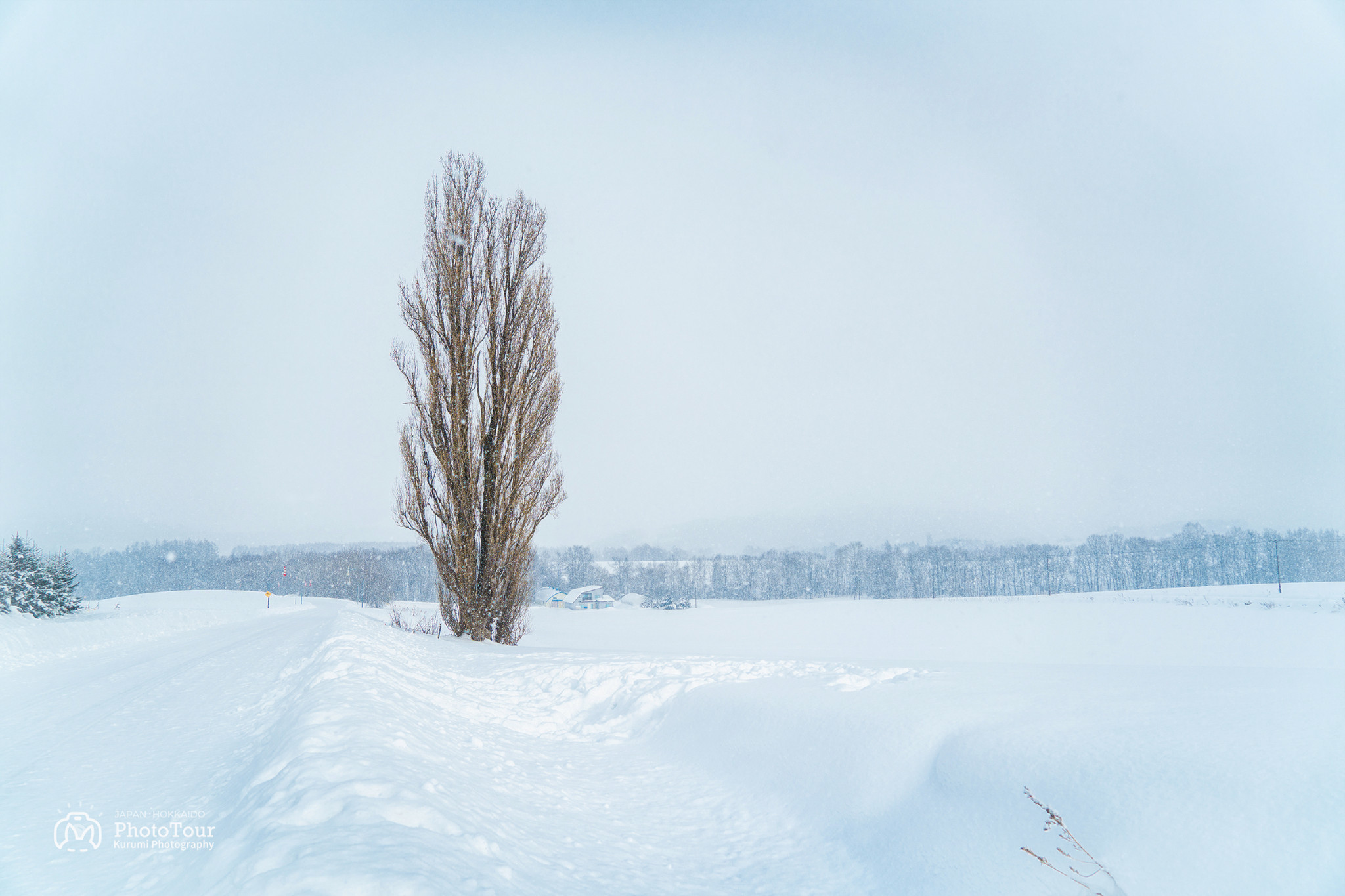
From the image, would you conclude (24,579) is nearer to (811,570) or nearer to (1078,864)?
(1078,864)

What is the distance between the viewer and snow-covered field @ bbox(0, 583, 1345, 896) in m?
2.19

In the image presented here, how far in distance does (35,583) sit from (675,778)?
32969 mm

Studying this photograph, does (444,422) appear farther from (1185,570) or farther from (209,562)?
(209,562)

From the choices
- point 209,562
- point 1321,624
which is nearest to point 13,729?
point 1321,624

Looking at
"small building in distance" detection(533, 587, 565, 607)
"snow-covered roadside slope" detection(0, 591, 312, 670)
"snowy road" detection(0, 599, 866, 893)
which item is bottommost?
"small building in distance" detection(533, 587, 565, 607)

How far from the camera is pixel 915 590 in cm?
6116

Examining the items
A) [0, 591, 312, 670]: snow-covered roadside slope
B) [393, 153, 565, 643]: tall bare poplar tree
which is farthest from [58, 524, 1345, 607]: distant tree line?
[393, 153, 565, 643]: tall bare poplar tree

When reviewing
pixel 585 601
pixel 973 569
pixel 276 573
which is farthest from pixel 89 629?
pixel 973 569

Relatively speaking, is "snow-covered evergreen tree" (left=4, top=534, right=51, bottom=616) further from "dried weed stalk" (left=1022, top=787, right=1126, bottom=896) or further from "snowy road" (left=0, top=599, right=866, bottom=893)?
"dried weed stalk" (left=1022, top=787, right=1126, bottom=896)

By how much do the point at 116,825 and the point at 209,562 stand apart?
88405 millimetres

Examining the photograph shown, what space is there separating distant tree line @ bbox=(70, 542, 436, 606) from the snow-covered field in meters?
58.2

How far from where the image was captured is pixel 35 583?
2353 centimetres

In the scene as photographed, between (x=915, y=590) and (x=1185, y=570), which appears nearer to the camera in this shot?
(x=1185, y=570)

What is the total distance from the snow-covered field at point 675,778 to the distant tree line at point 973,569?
1516 inches
